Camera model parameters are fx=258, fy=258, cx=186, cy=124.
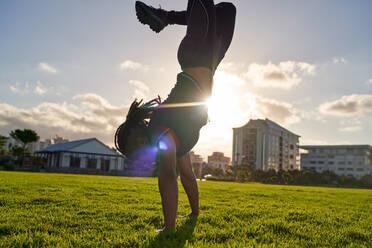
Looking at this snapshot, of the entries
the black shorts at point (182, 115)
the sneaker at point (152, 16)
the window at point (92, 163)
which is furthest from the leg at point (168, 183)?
the window at point (92, 163)

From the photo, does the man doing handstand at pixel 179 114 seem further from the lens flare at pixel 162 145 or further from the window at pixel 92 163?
the window at pixel 92 163

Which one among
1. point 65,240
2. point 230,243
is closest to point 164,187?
point 230,243

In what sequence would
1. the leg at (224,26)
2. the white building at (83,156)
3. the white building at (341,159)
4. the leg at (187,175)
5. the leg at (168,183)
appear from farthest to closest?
1. the white building at (341,159)
2. the white building at (83,156)
3. the leg at (187,175)
4. the leg at (224,26)
5. the leg at (168,183)

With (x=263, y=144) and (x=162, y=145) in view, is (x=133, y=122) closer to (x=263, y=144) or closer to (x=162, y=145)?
(x=162, y=145)

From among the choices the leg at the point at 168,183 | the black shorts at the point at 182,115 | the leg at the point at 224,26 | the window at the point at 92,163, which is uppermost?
the leg at the point at 224,26

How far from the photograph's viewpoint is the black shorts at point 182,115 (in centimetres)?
228

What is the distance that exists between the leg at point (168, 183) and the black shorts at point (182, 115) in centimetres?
10

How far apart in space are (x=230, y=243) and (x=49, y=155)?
6191 centimetres

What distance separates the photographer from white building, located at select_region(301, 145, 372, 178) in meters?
102

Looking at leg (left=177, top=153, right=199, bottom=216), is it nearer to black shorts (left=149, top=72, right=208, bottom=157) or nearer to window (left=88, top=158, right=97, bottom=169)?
black shorts (left=149, top=72, right=208, bottom=157)

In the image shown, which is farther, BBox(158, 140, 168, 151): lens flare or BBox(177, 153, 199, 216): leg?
BBox(177, 153, 199, 216): leg

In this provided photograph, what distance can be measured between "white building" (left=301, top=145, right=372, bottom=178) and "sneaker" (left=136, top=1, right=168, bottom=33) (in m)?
116

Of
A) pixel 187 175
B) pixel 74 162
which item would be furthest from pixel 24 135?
pixel 187 175

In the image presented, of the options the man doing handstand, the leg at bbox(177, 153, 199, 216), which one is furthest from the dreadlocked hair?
the leg at bbox(177, 153, 199, 216)
